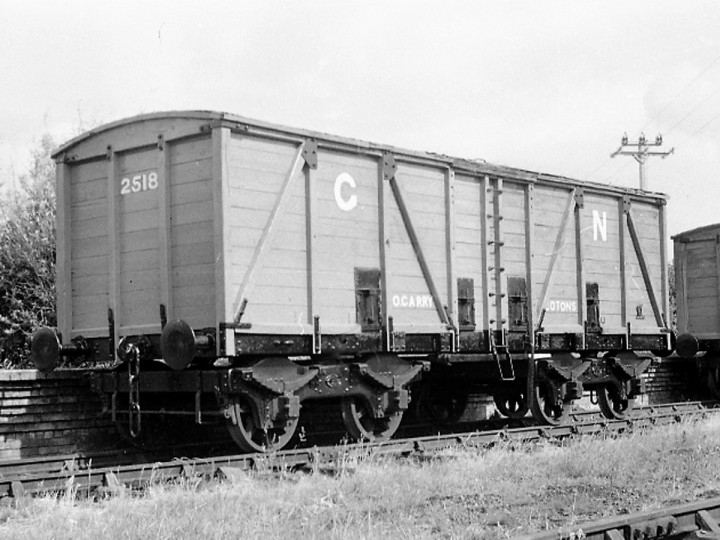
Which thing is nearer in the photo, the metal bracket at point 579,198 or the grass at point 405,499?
the grass at point 405,499

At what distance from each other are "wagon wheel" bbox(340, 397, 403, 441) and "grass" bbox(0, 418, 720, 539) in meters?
1.28

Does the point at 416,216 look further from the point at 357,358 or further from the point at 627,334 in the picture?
the point at 627,334

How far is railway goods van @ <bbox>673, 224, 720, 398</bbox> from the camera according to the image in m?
18.5

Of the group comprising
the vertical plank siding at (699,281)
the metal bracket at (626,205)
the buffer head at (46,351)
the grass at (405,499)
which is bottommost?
the grass at (405,499)

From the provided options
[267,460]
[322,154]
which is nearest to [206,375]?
[267,460]

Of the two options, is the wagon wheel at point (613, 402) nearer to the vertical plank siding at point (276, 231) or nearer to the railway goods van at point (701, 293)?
the vertical plank siding at point (276, 231)

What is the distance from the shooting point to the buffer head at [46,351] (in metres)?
10.2

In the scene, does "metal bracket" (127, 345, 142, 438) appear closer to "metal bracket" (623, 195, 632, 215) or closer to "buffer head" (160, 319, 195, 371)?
"buffer head" (160, 319, 195, 371)

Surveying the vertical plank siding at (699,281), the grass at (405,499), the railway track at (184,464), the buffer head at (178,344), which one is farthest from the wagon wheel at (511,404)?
the buffer head at (178,344)

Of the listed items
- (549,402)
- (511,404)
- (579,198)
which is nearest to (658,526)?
(549,402)

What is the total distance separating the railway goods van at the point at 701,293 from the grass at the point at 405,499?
947 cm

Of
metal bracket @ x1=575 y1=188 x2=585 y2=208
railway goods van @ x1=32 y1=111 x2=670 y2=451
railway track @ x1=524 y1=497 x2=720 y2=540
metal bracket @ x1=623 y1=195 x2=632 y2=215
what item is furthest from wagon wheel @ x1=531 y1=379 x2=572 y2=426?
railway track @ x1=524 y1=497 x2=720 y2=540

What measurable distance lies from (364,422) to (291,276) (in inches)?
84.0

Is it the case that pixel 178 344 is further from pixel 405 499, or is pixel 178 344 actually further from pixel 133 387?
pixel 405 499
